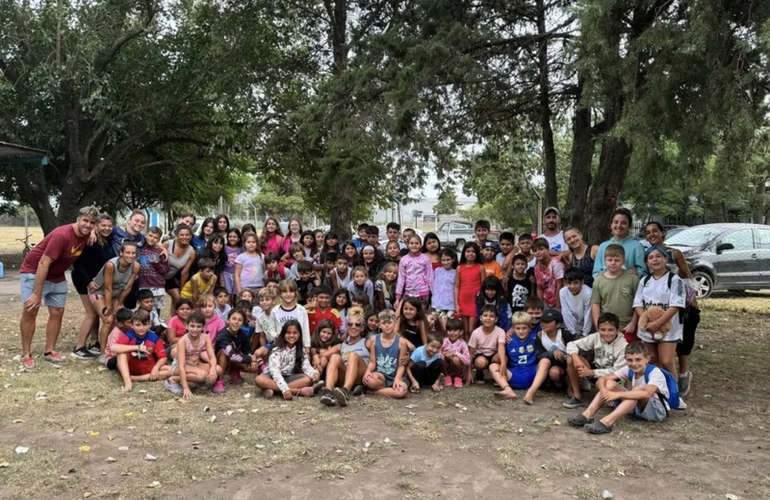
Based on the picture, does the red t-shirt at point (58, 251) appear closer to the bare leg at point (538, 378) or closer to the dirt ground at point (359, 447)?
the dirt ground at point (359, 447)

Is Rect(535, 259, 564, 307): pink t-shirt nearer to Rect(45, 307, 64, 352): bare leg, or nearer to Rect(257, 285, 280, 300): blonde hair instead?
Rect(257, 285, 280, 300): blonde hair

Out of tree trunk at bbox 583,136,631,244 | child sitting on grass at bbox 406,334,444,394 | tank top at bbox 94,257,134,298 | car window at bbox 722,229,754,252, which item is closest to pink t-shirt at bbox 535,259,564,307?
child sitting on grass at bbox 406,334,444,394

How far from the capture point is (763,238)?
12461 millimetres

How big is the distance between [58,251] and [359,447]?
4056 mm

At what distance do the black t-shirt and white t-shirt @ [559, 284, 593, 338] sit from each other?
65 centimetres

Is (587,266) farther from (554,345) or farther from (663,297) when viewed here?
(663,297)

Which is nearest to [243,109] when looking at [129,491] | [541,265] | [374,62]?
[374,62]

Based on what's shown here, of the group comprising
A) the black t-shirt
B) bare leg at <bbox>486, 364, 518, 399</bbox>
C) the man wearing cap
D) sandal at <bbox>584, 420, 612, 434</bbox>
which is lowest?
sandal at <bbox>584, 420, 612, 434</bbox>

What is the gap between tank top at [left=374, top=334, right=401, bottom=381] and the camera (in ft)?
19.1

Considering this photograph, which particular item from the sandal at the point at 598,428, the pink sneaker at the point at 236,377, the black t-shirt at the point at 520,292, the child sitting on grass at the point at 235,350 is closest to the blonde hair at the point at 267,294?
the child sitting on grass at the point at 235,350

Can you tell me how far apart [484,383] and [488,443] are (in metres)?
1.79

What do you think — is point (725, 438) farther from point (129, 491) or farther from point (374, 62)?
point (374, 62)

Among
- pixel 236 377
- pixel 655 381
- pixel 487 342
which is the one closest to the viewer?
pixel 655 381

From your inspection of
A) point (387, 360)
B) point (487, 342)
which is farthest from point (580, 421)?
point (387, 360)
